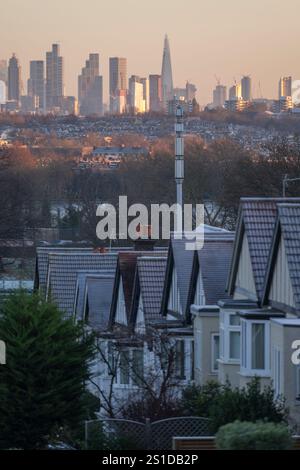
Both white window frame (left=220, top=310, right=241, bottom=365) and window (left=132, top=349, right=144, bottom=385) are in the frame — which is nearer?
white window frame (left=220, top=310, right=241, bottom=365)

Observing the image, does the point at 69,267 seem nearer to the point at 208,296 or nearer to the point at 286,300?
the point at 208,296

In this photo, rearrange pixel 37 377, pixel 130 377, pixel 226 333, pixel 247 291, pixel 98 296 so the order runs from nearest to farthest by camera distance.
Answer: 1. pixel 37 377
2. pixel 247 291
3. pixel 226 333
4. pixel 130 377
5. pixel 98 296

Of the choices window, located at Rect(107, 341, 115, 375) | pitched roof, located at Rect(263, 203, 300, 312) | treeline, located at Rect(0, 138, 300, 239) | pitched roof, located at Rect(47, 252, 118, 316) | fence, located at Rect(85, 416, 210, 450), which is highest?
treeline, located at Rect(0, 138, 300, 239)

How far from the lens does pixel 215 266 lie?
88.1ft

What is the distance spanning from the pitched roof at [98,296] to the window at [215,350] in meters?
7.84

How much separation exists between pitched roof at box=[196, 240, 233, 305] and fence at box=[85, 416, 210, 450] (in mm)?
4959

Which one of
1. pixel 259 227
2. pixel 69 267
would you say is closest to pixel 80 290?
pixel 69 267

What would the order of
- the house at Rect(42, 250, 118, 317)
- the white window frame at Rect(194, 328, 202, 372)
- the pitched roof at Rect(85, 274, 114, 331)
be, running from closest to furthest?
1. the white window frame at Rect(194, 328, 202, 372)
2. the pitched roof at Rect(85, 274, 114, 331)
3. the house at Rect(42, 250, 118, 317)

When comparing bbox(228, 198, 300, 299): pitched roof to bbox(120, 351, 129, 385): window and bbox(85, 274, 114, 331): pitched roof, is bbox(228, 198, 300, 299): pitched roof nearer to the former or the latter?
bbox(120, 351, 129, 385): window

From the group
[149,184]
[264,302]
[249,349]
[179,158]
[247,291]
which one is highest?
[149,184]

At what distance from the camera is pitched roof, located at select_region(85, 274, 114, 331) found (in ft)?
112

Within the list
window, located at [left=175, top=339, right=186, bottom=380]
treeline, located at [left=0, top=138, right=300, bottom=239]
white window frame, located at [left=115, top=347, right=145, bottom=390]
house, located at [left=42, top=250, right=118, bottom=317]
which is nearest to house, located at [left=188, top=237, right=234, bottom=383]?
window, located at [left=175, top=339, right=186, bottom=380]

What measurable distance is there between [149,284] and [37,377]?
7507mm

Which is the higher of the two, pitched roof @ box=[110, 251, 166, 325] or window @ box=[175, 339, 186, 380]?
pitched roof @ box=[110, 251, 166, 325]
